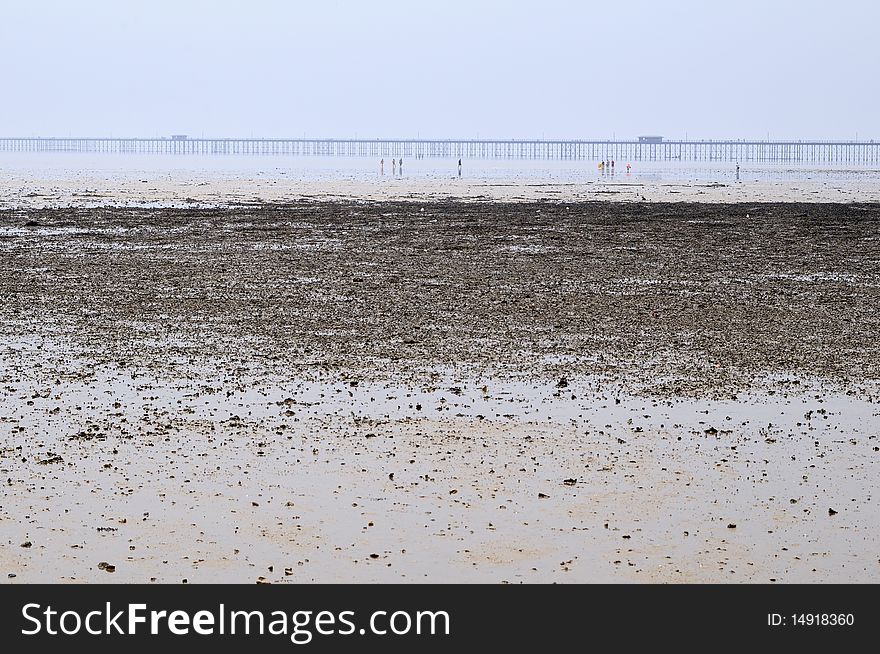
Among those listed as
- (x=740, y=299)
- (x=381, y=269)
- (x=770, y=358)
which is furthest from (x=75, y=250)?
(x=770, y=358)

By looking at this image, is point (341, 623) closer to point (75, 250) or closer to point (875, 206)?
point (75, 250)

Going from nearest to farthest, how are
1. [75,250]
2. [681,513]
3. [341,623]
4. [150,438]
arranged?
[341,623] < [681,513] < [150,438] < [75,250]

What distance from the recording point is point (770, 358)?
12953 millimetres

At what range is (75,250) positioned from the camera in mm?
23906

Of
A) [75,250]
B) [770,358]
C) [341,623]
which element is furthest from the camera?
[75,250]

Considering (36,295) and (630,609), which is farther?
(36,295)

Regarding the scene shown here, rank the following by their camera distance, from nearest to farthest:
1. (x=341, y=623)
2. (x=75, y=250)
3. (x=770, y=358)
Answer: (x=341, y=623)
(x=770, y=358)
(x=75, y=250)

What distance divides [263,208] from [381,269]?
19033 mm

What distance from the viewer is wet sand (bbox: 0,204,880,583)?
23.9ft

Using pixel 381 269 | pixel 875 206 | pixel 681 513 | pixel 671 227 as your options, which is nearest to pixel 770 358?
pixel 681 513

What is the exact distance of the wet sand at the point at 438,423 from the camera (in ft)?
23.9

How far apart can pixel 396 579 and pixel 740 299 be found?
452 inches

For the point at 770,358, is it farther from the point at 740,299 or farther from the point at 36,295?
the point at 36,295

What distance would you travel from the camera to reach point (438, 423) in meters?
10.2
